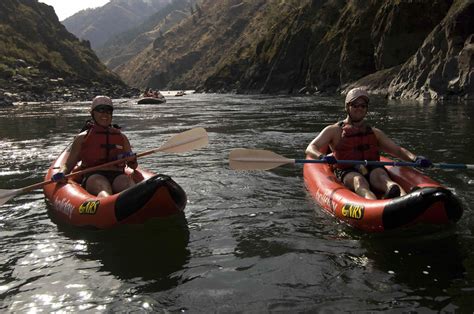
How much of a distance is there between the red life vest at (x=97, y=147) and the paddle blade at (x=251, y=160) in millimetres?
1528

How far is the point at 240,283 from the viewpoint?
406 centimetres

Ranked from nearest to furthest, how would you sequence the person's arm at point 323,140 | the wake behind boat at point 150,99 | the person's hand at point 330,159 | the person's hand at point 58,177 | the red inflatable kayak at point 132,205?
1. the red inflatable kayak at point 132,205
2. the person's hand at point 330,159
3. the person's hand at point 58,177
4. the person's arm at point 323,140
5. the wake behind boat at point 150,99

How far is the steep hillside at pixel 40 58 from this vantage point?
154ft

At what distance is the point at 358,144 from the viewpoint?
20.6ft

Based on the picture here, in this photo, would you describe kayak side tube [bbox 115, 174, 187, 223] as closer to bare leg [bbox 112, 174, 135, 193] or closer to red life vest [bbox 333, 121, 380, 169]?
bare leg [bbox 112, 174, 135, 193]

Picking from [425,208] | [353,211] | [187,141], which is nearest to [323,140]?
[353,211]

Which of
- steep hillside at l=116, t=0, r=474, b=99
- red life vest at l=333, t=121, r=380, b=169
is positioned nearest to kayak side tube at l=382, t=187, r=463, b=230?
red life vest at l=333, t=121, r=380, b=169

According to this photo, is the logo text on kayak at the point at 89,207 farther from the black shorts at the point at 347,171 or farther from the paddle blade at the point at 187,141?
→ the black shorts at the point at 347,171

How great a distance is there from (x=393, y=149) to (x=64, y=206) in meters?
4.09

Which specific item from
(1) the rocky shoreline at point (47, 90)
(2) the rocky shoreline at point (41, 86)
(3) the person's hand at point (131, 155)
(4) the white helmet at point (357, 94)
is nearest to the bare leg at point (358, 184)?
(4) the white helmet at point (357, 94)

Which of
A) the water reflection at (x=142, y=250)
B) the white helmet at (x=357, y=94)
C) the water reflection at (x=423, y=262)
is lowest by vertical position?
the water reflection at (x=142, y=250)

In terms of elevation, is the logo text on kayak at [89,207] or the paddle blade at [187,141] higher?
the paddle blade at [187,141]

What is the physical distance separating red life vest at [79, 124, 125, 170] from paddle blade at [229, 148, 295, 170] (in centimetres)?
153

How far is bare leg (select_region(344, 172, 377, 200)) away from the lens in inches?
215
